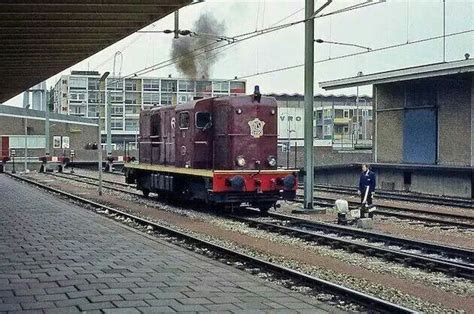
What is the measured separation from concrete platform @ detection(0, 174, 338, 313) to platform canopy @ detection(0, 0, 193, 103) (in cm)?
435

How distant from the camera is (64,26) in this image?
45.6 feet

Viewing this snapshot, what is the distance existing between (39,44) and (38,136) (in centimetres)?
4692

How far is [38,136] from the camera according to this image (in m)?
61.1

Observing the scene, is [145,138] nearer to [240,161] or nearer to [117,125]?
[240,161]

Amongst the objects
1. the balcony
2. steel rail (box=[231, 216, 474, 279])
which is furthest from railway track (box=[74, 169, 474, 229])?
the balcony

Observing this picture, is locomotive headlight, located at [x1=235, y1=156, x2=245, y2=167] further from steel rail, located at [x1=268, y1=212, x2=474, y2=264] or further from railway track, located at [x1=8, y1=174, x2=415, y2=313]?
railway track, located at [x1=8, y1=174, x2=415, y2=313]

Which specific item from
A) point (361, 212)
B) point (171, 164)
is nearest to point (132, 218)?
point (171, 164)

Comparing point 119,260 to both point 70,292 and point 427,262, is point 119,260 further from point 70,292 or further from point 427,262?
point 427,262

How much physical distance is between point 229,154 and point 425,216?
5609 millimetres

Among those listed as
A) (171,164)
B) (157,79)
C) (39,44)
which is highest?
(157,79)

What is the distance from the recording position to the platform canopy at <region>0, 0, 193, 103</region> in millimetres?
11852

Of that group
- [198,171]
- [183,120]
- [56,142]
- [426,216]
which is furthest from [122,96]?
[426,216]

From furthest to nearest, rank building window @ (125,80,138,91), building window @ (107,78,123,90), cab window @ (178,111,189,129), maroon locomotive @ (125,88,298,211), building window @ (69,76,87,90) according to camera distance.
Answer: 1. building window @ (69,76,87,90)
2. building window @ (125,80,138,91)
3. building window @ (107,78,123,90)
4. cab window @ (178,111,189,129)
5. maroon locomotive @ (125,88,298,211)

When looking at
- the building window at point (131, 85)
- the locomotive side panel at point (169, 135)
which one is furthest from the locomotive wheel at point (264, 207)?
the building window at point (131, 85)
